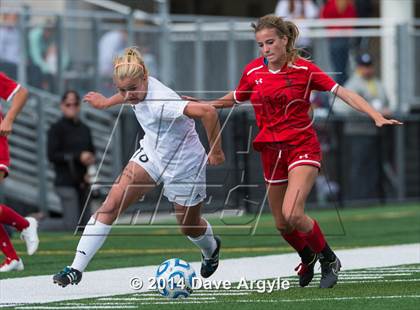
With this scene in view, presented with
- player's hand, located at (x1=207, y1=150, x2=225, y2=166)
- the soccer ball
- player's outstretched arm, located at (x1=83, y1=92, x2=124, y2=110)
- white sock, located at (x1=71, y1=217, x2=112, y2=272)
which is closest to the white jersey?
player's outstretched arm, located at (x1=83, y1=92, x2=124, y2=110)

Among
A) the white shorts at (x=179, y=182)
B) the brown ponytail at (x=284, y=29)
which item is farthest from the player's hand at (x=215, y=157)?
the brown ponytail at (x=284, y=29)

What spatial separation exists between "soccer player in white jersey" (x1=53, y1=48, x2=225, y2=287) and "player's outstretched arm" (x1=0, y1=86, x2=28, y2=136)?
1.37 meters

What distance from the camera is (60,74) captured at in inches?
780

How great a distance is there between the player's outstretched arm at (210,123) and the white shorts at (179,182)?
0.44m

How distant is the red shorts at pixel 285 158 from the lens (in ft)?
32.9

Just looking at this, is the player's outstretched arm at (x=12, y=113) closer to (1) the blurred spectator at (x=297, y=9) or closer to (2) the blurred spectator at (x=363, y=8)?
(1) the blurred spectator at (x=297, y=9)

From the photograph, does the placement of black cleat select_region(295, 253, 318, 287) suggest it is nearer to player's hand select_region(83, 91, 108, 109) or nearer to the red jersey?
the red jersey

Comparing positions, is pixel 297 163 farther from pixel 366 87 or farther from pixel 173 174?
pixel 366 87

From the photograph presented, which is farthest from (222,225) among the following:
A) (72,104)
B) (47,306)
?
(47,306)

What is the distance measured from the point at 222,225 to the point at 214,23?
16.3ft

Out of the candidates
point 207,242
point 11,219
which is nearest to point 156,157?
point 207,242

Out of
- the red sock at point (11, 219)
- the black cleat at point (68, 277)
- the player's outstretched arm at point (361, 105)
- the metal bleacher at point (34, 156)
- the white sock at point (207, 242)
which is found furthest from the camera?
the metal bleacher at point (34, 156)

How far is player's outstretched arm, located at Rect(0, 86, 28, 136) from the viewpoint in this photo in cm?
1173

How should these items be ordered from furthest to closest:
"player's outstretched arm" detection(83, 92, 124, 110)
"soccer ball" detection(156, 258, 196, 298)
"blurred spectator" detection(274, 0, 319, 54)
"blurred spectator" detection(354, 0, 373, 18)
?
"blurred spectator" detection(354, 0, 373, 18)
"blurred spectator" detection(274, 0, 319, 54)
"player's outstretched arm" detection(83, 92, 124, 110)
"soccer ball" detection(156, 258, 196, 298)
